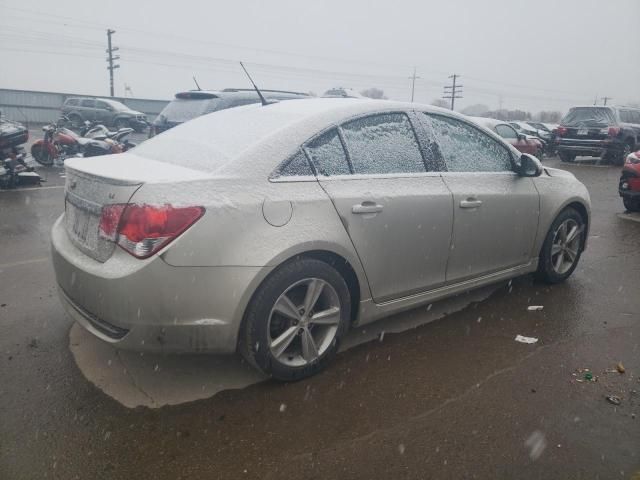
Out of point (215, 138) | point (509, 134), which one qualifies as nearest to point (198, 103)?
Result: point (215, 138)

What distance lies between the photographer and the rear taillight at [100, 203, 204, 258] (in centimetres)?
239

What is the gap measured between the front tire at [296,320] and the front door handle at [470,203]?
113 cm

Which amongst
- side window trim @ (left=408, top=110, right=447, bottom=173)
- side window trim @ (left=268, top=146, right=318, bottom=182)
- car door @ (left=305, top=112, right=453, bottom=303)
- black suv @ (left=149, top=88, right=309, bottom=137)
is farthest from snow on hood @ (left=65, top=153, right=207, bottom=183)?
black suv @ (left=149, top=88, right=309, bottom=137)

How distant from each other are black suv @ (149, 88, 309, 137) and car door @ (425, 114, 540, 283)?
5790mm

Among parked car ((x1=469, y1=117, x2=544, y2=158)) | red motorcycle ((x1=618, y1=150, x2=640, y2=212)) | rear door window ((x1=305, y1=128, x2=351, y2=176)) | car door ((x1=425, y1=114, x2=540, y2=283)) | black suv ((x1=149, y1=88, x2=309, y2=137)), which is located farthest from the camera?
parked car ((x1=469, y1=117, x2=544, y2=158))

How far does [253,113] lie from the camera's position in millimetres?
3395

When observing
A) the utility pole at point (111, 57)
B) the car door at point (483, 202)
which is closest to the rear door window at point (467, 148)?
the car door at point (483, 202)

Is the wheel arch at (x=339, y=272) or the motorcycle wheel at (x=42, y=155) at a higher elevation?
the wheel arch at (x=339, y=272)

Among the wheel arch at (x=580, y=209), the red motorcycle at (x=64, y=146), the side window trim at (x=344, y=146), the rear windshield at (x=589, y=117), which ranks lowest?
the red motorcycle at (x=64, y=146)

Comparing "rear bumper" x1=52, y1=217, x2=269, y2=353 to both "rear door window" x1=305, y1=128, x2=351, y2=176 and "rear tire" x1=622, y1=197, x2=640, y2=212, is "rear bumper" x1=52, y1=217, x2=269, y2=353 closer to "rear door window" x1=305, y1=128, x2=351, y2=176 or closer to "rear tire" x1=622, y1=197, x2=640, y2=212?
"rear door window" x1=305, y1=128, x2=351, y2=176

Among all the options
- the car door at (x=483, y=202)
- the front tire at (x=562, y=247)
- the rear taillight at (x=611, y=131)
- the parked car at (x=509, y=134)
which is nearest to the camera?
the car door at (x=483, y=202)

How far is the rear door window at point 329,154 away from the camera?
2.92 meters

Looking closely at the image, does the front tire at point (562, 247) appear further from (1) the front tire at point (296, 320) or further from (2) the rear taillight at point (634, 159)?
(2) the rear taillight at point (634, 159)

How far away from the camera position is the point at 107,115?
76.2 ft
